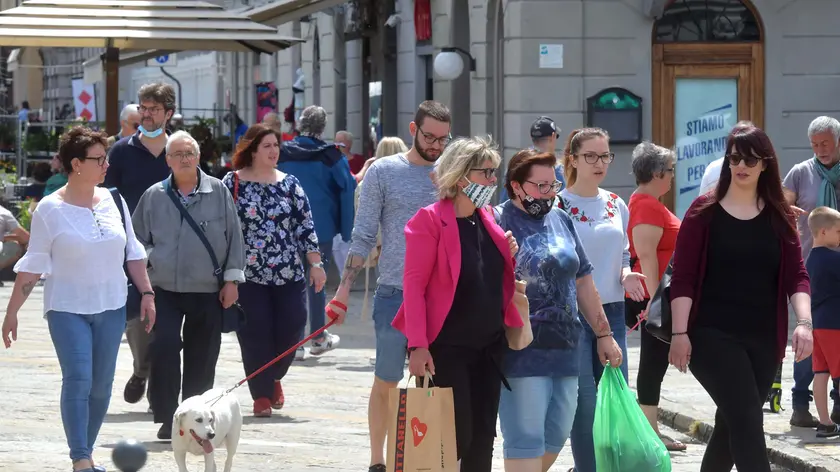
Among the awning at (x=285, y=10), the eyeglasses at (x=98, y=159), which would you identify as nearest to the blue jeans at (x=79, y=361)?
the eyeglasses at (x=98, y=159)

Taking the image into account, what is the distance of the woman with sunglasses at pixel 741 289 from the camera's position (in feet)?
22.8

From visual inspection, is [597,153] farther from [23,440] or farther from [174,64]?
[174,64]

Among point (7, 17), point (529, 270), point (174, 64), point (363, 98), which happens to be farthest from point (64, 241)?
point (174, 64)

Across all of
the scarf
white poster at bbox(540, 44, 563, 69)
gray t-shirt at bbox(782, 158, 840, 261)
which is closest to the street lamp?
white poster at bbox(540, 44, 563, 69)

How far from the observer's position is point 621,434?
7371 millimetres

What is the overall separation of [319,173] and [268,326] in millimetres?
2921

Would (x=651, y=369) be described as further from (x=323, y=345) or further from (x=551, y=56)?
(x=551, y=56)

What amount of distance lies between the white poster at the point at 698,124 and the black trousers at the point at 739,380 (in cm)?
1143

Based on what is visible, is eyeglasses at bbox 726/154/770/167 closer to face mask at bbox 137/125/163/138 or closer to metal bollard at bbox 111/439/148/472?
metal bollard at bbox 111/439/148/472

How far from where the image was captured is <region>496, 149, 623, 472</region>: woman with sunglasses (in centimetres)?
696

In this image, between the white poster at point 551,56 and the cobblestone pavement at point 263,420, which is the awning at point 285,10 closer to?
the white poster at point 551,56

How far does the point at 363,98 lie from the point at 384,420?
66.7 feet

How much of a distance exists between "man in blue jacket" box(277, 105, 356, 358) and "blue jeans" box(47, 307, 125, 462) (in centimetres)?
490

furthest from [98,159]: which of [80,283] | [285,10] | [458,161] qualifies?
[285,10]
